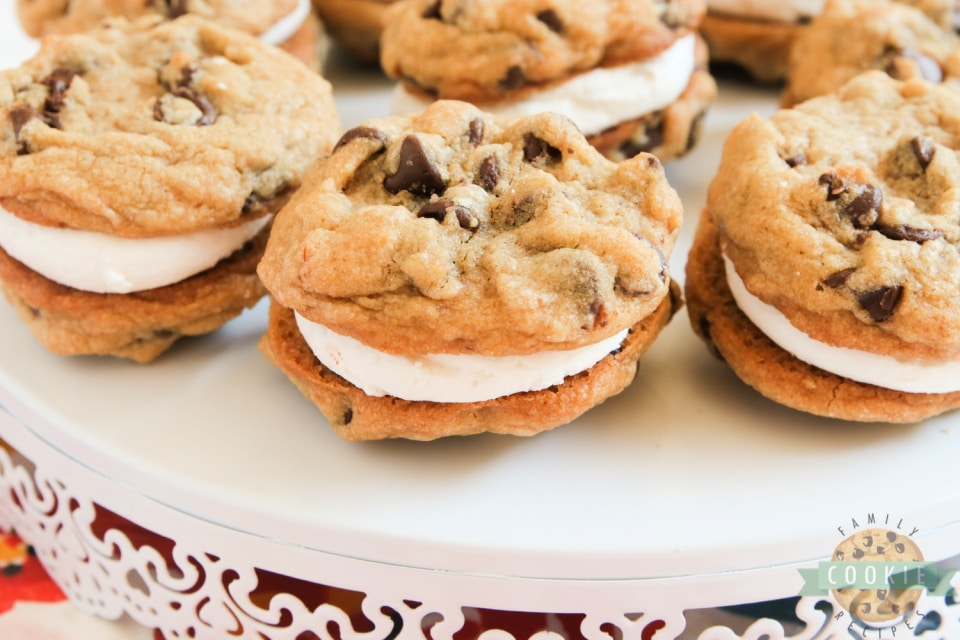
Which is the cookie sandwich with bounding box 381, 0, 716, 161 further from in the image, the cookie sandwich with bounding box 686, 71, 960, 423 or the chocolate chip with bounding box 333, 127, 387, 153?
the chocolate chip with bounding box 333, 127, 387, 153

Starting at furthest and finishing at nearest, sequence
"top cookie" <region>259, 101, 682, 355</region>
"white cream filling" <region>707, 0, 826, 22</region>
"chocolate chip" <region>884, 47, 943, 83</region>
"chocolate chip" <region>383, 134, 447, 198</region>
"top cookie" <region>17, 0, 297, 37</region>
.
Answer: "white cream filling" <region>707, 0, 826, 22</region> < "top cookie" <region>17, 0, 297, 37</region> < "chocolate chip" <region>884, 47, 943, 83</region> < "chocolate chip" <region>383, 134, 447, 198</region> < "top cookie" <region>259, 101, 682, 355</region>

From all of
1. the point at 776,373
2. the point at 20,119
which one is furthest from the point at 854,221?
the point at 20,119

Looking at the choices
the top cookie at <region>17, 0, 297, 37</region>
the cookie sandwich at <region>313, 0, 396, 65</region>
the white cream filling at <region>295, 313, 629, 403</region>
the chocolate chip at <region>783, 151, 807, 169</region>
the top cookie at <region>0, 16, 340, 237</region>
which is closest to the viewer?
the white cream filling at <region>295, 313, 629, 403</region>

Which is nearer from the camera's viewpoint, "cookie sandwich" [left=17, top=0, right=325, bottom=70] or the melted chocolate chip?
the melted chocolate chip

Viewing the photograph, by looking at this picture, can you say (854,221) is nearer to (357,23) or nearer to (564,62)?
(564,62)

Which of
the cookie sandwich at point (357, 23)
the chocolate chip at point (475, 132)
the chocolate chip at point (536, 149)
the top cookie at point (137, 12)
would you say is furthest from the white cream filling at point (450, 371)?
the cookie sandwich at point (357, 23)

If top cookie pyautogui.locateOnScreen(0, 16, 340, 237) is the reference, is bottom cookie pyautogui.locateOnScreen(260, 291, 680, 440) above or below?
below

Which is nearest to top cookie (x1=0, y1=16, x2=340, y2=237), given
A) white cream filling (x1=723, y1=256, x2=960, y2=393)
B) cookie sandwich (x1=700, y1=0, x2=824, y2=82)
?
white cream filling (x1=723, y1=256, x2=960, y2=393)

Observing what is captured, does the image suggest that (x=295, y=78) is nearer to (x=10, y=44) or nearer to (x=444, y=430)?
(x=444, y=430)
